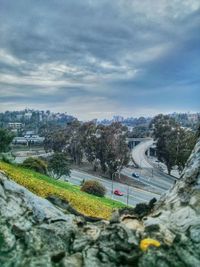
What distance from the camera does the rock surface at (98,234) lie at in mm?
6629

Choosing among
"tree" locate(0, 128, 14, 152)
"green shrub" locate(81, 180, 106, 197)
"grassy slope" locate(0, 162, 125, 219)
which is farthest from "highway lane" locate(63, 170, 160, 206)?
"grassy slope" locate(0, 162, 125, 219)

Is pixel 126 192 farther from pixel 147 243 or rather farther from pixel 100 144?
pixel 147 243

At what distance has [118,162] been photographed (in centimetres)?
7144

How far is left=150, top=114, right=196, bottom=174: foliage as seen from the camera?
62844 mm

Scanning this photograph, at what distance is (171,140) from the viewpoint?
→ 224 ft

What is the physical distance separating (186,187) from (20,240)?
349 cm

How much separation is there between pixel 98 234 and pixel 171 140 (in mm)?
62453

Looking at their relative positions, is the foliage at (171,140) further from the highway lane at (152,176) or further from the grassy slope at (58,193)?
the grassy slope at (58,193)

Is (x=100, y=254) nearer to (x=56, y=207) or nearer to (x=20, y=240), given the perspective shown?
(x=20, y=240)

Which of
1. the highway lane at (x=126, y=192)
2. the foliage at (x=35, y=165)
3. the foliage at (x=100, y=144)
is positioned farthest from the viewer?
the foliage at (x=100, y=144)

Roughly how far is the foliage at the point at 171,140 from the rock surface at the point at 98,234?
53368 millimetres

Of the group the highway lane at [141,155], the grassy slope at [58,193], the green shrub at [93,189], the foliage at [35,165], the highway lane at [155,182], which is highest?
the grassy slope at [58,193]

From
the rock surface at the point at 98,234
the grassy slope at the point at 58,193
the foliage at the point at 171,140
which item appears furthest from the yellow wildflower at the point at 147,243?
the foliage at the point at 171,140

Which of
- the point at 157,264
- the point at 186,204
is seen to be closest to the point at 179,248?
the point at 157,264
